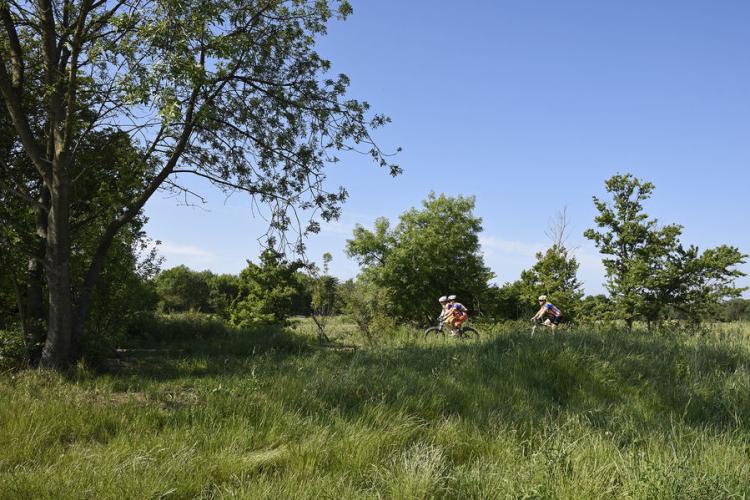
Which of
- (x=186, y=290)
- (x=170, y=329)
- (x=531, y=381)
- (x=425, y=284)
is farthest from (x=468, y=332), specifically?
(x=186, y=290)

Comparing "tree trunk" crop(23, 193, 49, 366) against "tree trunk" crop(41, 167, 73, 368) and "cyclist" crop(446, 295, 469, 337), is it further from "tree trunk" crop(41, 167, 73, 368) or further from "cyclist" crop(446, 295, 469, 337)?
"cyclist" crop(446, 295, 469, 337)

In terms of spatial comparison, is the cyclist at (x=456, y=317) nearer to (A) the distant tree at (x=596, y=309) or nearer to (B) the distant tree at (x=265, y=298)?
(A) the distant tree at (x=596, y=309)

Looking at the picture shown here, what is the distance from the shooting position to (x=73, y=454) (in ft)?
12.5

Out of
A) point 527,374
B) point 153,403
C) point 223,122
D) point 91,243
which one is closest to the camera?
point 153,403

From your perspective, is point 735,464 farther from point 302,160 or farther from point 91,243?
point 91,243

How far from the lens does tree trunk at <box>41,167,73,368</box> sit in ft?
25.6

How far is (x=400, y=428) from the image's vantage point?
4457 mm

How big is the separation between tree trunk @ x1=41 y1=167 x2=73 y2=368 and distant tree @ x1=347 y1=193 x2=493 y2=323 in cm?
2689

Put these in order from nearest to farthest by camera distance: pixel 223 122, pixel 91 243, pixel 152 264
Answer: pixel 223 122 < pixel 91 243 < pixel 152 264

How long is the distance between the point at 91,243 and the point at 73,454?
7.17 meters

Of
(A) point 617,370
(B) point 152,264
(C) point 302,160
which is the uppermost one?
(C) point 302,160

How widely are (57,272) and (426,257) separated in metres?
30.9

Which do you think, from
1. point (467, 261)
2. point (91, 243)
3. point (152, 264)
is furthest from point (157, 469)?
point (467, 261)

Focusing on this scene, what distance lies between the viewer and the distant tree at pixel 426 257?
3625cm
